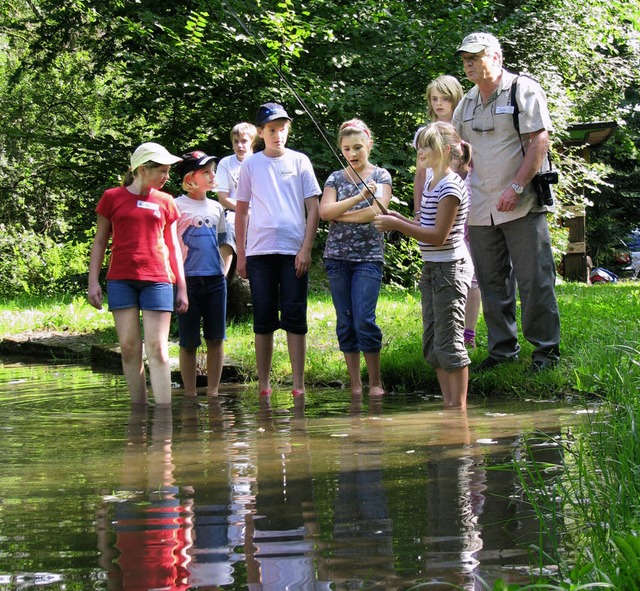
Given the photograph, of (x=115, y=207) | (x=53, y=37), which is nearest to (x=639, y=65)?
(x=53, y=37)

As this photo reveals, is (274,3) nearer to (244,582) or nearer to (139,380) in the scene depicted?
(139,380)

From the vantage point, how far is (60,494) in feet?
12.5

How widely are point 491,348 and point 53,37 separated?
13.3 metres

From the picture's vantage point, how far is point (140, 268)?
6.58 meters

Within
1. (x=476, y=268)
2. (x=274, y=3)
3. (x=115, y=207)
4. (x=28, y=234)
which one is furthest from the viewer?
(x=28, y=234)

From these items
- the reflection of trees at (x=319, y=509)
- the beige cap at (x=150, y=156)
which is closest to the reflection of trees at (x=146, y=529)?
the reflection of trees at (x=319, y=509)

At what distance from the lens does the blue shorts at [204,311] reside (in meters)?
7.34

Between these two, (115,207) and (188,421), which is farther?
(115,207)

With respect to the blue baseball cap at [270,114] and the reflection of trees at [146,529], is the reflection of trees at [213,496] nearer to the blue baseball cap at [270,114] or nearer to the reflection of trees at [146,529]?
the reflection of trees at [146,529]

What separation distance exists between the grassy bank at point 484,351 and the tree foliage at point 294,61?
2892 mm

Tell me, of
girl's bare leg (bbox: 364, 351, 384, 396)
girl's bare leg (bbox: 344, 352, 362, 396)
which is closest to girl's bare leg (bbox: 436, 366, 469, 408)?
girl's bare leg (bbox: 364, 351, 384, 396)

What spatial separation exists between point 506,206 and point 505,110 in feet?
2.16

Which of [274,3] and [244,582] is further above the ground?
[274,3]

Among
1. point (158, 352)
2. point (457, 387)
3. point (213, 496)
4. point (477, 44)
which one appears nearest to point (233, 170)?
point (158, 352)
